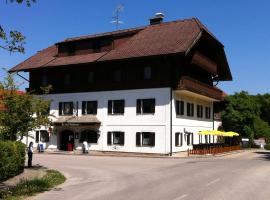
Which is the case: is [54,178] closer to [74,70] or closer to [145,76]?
[145,76]

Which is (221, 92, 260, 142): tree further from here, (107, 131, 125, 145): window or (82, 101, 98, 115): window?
(82, 101, 98, 115): window

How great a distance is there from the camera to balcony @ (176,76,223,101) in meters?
40.2

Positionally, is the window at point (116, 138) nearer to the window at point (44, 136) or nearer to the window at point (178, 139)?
the window at point (178, 139)

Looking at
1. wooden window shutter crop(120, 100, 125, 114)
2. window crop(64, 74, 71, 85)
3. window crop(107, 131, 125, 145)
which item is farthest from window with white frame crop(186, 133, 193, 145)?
window crop(64, 74, 71, 85)

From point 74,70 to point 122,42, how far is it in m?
5.69

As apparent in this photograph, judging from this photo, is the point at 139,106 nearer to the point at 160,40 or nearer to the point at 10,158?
the point at 160,40

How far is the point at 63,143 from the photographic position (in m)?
47.2

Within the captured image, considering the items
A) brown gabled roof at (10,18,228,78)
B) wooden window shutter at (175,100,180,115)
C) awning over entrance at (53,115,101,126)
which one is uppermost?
brown gabled roof at (10,18,228,78)

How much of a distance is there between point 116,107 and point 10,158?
23992 millimetres

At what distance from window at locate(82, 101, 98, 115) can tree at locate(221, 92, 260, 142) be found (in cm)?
1984

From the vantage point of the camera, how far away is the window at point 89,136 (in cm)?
4434

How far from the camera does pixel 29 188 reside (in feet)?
52.8

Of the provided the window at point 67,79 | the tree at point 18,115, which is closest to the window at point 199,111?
the window at point 67,79

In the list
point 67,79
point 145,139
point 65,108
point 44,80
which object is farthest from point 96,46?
point 145,139
